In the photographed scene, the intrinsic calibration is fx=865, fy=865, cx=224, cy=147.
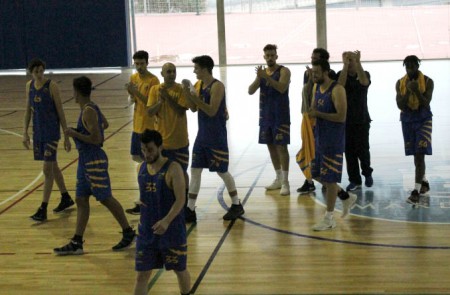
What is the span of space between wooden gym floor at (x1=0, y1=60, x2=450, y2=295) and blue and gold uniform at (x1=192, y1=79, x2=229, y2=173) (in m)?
0.68

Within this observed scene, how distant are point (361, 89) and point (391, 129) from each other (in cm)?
499

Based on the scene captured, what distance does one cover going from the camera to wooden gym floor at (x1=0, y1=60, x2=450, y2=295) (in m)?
7.52

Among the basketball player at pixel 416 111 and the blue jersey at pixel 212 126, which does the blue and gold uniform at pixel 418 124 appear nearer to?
the basketball player at pixel 416 111

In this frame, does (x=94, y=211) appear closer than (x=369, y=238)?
No

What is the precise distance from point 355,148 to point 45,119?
3.75 m

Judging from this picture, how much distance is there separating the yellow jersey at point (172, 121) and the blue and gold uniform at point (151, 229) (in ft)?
8.40

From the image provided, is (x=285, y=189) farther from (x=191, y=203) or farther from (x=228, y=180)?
(x=191, y=203)

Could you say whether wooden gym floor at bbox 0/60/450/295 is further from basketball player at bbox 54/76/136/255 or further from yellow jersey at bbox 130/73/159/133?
yellow jersey at bbox 130/73/159/133

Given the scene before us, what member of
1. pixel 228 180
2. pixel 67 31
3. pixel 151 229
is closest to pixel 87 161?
pixel 228 180

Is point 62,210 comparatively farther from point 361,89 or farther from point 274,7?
point 274,7

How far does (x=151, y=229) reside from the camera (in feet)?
21.0

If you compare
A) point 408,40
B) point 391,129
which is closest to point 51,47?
point 408,40

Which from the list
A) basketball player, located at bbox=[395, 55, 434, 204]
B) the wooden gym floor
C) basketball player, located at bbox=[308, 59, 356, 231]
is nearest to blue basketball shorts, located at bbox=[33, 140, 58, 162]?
the wooden gym floor

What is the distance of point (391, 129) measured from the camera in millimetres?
15188
